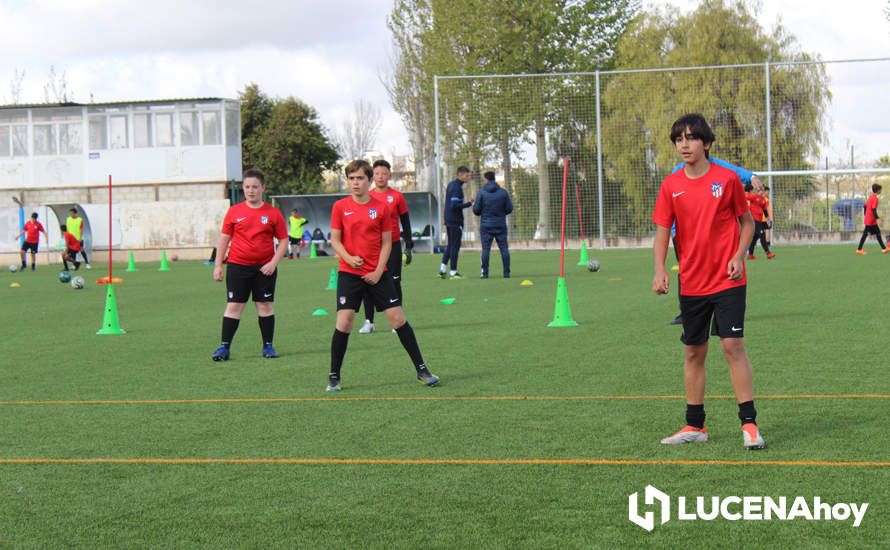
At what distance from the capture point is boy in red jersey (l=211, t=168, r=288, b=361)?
11258mm

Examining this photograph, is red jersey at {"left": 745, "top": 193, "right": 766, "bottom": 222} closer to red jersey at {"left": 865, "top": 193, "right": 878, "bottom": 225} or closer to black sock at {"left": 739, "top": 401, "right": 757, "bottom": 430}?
red jersey at {"left": 865, "top": 193, "right": 878, "bottom": 225}

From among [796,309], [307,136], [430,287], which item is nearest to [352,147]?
[307,136]

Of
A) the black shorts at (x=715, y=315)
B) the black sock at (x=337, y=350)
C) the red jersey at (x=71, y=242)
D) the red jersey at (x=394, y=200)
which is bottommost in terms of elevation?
the black sock at (x=337, y=350)

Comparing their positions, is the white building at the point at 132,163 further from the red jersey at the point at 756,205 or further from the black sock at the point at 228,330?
the black sock at the point at 228,330

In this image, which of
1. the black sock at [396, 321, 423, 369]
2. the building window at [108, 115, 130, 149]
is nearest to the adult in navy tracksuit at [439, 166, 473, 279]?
the black sock at [396, 321, 423, 369]

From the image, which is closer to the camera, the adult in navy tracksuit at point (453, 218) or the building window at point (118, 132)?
the adult in navy tracksuit at point (453, 218)

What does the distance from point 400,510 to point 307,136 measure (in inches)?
2314

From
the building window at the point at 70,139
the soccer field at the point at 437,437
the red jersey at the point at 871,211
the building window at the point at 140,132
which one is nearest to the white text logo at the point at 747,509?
the soccer field at the point at 437,437

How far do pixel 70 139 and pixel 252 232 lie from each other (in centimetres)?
3889

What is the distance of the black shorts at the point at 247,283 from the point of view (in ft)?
37.2

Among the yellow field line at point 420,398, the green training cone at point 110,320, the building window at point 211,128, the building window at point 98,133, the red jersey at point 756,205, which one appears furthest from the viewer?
the building window at point 98,133

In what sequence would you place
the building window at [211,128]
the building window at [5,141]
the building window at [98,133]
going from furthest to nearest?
the building window at [5,141] < the building window at [98,133] < the building window at [211,128]

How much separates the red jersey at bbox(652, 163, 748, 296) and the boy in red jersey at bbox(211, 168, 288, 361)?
5.42m

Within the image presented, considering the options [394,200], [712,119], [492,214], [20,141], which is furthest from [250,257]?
[20,141]
